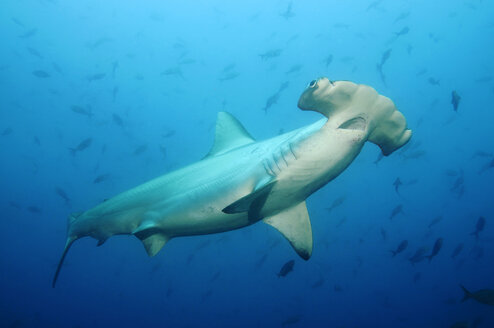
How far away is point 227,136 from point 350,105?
5.68ft

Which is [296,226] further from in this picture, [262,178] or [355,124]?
[355,124]

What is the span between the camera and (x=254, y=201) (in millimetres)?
2432

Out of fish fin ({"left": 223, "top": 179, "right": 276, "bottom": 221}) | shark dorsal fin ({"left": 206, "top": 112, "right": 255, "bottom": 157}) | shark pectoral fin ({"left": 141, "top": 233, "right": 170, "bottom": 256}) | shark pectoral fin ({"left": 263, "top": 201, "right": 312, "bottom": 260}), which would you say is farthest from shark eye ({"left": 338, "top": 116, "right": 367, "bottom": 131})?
shark pectoral fin ({"left": 141, "top": 233, "right": 170, "bottom": 256})

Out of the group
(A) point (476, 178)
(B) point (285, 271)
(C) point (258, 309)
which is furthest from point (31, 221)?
(A) point (476, 178)

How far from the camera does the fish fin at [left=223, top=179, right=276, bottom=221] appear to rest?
221 cm

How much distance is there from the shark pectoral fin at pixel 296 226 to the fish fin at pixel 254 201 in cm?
44

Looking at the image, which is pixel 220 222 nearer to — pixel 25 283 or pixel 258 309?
pixel 258 309

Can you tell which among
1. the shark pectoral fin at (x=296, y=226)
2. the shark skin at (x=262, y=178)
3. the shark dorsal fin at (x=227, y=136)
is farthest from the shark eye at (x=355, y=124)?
the shark dorsal fin at (x=227, y=136)

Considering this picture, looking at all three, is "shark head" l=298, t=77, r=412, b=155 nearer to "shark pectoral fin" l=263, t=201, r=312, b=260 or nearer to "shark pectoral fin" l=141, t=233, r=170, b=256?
"shark pectoral fin" l=263, t=201, r=312, b=260

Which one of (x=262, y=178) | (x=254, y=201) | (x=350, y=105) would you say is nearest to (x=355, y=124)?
(x=350, y=105)

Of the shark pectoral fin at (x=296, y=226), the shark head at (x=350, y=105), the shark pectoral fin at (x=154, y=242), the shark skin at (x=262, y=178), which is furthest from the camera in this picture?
the shark pectoral fin at (x=154, y=242)

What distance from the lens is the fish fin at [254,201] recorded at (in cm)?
221

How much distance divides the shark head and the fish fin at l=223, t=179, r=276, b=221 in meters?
0.71

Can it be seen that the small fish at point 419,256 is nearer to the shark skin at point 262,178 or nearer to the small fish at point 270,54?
the shark skin at point 262,178
